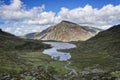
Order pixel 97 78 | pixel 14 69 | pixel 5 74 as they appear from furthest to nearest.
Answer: pixel 14 69, pixel 5 74, pixel 97 78

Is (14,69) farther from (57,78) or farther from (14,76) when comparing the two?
(57,78)

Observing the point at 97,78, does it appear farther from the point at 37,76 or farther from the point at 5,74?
the point at 5,74

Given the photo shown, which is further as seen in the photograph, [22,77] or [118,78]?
[22,77]

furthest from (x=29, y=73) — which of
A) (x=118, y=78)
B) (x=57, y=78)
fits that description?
(x=118, y=78)

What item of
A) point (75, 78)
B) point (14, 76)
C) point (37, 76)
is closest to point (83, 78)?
point (75, 78)

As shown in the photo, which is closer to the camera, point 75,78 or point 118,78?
point 118,78

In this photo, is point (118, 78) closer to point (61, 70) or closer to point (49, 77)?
point (49, 77)

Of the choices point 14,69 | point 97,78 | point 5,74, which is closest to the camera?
point 97,78

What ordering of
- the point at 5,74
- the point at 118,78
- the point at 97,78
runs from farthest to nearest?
the point at 5,74
the point at 97,78
the point at 118,78

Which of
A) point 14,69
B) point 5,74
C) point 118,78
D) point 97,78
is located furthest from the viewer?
point 14,69
